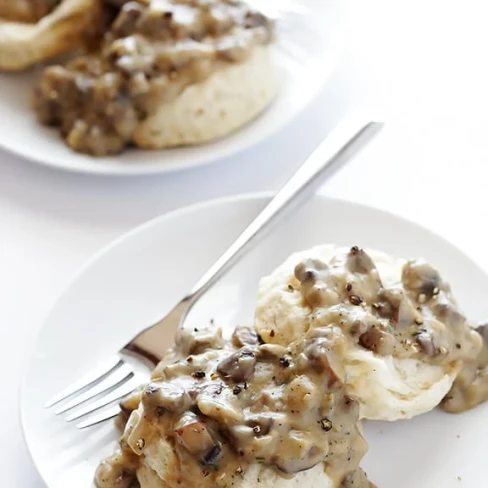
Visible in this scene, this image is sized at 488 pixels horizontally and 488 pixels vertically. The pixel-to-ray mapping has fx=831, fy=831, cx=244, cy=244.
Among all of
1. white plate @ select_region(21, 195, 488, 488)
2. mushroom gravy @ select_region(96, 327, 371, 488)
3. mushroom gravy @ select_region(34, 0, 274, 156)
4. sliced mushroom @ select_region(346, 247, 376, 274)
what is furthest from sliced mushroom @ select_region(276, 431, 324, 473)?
mushroom gravy @ select_region(34, 0, 274, 156)

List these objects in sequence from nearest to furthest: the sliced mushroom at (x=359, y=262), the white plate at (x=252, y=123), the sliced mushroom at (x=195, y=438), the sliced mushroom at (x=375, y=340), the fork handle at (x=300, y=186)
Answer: the sliced mushroom at (x=195, y=438) → the sliced mushroom at (x=375, y=340) → the sliced mushroom at (x=359, y=262) → the fork handle at (x=300, y=186) → the white plate at (x=252, y=123)

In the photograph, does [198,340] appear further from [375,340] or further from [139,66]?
[139,66]

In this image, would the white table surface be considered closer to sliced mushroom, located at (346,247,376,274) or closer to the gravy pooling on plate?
the gravy pooling on plate

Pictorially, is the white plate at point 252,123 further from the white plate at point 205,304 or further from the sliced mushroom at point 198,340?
the sliced mushroom at point 198,340

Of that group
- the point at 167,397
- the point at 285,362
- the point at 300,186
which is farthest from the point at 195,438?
the point at 300,186

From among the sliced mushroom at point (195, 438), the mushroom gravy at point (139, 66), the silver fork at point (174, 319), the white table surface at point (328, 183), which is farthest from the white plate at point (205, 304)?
the mushroom gravy at point (139, 66)

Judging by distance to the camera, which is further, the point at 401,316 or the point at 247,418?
the point at 401,316
